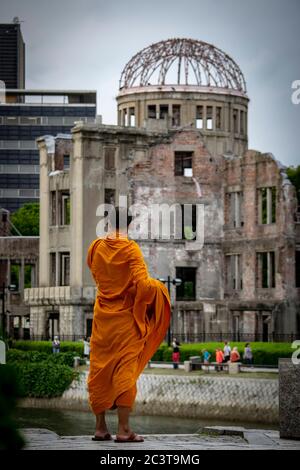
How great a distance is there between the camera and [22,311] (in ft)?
224

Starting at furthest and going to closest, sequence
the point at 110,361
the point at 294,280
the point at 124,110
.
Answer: the point at 124,110
the point at 294,280
the point at 110,361

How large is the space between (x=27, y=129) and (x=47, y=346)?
66.5 m

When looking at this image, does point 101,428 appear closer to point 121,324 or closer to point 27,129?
point 121,324

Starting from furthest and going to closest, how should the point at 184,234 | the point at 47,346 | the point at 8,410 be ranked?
the point at 184,234 < the point at 47,346 < the point at 8,410

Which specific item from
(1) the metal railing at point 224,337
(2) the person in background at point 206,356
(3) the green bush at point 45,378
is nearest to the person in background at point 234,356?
(2) the person in background at point 206,356

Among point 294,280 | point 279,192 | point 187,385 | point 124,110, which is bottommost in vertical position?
point 187,385

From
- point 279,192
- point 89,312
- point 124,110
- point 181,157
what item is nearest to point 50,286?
point 89,312

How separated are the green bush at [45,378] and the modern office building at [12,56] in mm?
67932

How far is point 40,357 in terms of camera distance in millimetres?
48062

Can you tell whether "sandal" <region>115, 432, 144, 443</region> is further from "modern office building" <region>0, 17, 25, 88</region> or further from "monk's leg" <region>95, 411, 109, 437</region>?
"modern office building" <region>0, 17, 25, 88</region>

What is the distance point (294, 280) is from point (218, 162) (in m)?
7.56

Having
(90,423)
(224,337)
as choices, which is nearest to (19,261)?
(224,337)

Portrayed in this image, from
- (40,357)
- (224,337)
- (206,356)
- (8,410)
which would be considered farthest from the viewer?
(224,337)
